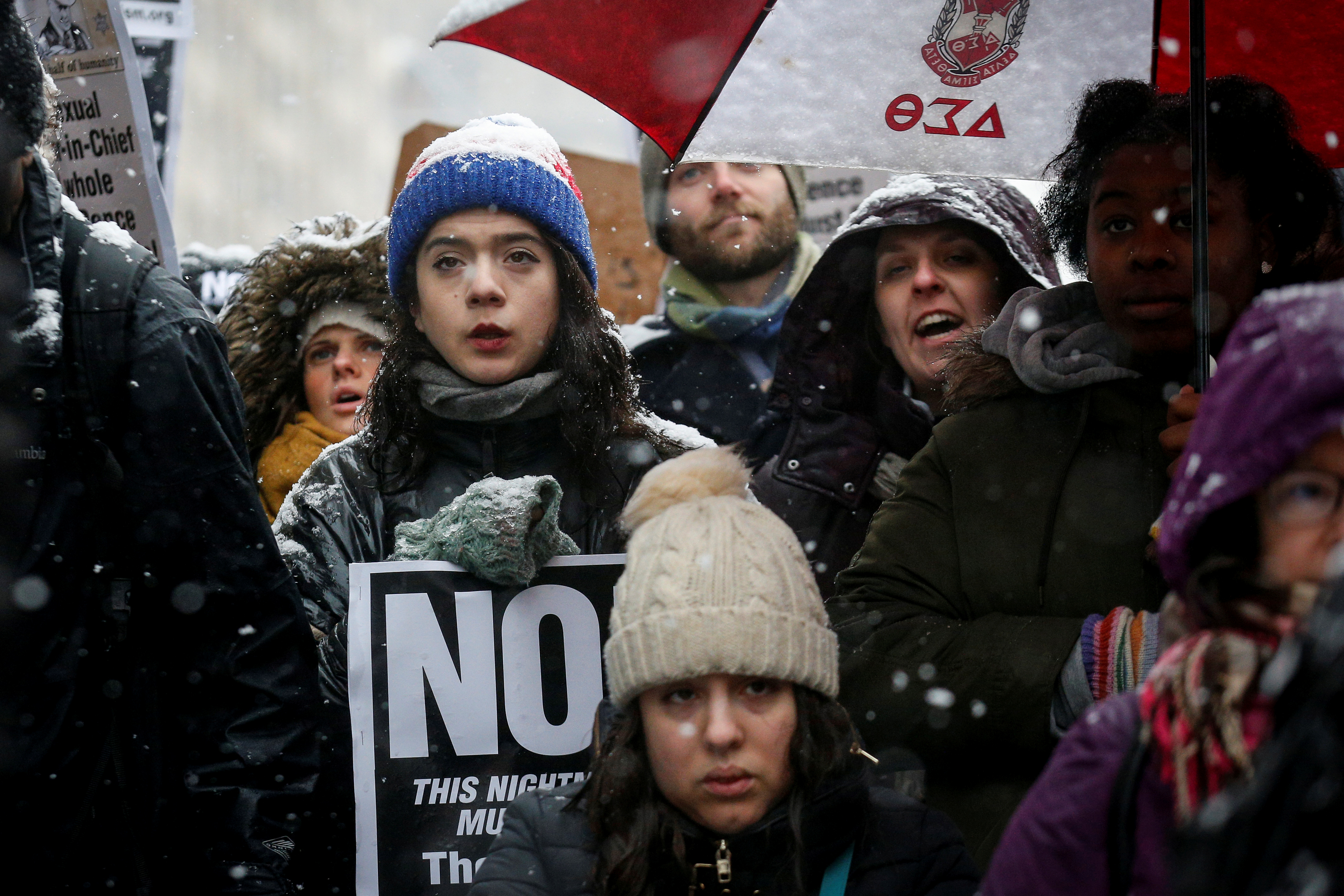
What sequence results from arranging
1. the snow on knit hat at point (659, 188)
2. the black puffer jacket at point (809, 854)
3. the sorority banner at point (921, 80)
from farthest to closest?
1. the snow on knit hat at point (659, 188)
2. the sorority banner at point (921, 80)
3. the black puffer jacket at point (809, 854)

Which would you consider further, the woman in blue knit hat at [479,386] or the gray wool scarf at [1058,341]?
the woman in blue knit hat at [479,386]

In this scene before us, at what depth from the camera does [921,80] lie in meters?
3.09

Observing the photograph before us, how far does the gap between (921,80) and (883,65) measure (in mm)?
100

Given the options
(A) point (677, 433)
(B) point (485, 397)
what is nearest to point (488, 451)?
(B) point (485, 397)

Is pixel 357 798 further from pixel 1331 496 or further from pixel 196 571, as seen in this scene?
pixel 1331 496

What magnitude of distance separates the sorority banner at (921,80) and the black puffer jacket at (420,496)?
802 millimetres

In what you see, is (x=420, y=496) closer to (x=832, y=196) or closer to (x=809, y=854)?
(x=809, y=854)

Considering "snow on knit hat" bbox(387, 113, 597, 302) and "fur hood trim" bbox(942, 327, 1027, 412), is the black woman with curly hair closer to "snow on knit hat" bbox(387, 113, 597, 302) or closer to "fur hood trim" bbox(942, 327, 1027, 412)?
"fur hood trim" bbox(942, 327, 1027, 412)

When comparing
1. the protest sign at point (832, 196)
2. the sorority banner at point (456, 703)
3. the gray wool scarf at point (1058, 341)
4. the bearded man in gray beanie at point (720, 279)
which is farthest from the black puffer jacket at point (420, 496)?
the protest sign at point (832, 196)

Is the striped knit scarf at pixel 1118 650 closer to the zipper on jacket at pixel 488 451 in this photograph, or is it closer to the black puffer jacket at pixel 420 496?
the black puffer jacket at pixel 420 496

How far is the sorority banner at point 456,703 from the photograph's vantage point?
2.80 metres

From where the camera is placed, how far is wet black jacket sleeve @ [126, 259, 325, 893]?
2.45 meters

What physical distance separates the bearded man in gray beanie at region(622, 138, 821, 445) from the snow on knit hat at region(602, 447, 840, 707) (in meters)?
2.06

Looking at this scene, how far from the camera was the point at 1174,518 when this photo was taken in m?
1.45
